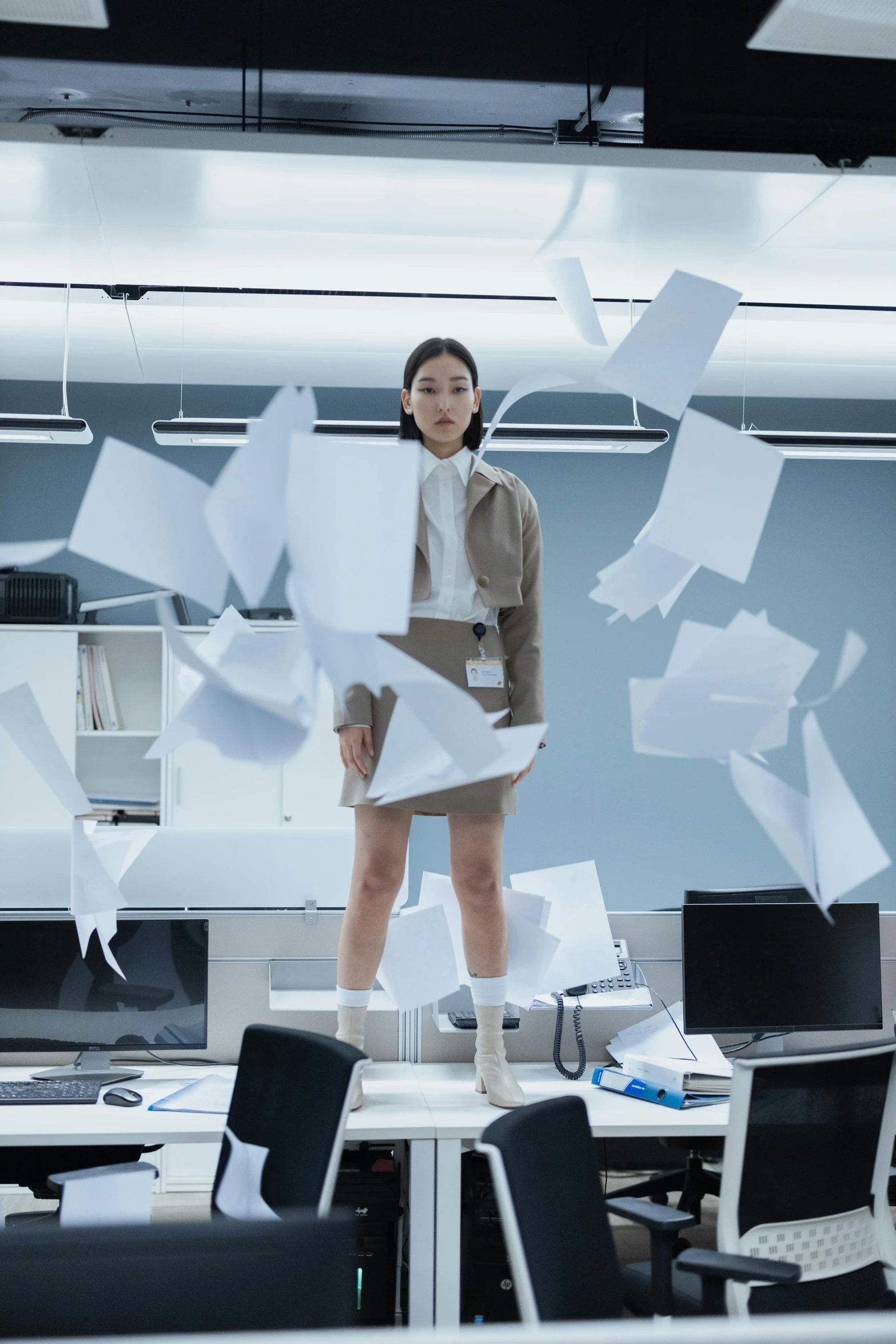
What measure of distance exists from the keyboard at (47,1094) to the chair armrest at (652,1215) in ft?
3.17

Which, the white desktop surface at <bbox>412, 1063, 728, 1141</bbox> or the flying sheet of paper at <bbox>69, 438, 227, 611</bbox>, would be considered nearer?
the flying sheet of paper at <bbox>69, 438, 227, 611</bbox>

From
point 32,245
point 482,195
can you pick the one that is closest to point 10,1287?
point 482,195

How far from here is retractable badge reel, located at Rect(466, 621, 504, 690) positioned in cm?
198

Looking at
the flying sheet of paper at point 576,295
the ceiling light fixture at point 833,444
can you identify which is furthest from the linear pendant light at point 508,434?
the flying sheet of paper at point 576,295

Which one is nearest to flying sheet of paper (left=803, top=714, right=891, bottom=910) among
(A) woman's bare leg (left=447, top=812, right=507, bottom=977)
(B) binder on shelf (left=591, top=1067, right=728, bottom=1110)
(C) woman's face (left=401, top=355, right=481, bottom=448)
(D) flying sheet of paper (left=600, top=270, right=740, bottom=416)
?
(D) flying sheet of paper (left=600, top=270, right=740, bottom=416)

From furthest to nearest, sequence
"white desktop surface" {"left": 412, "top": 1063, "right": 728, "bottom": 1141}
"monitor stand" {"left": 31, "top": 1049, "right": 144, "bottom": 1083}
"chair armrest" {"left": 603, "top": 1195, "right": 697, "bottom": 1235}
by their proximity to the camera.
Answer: "monitor stand" {"left": 31, "top": 1049, "right": 144, "bottom": 1083}, "white desktop surface" {"left": 412, "top": 1063, "right": 728, "bottom": 1141}, "chair armrest" {"left": 603, "top": 1195, "right": 697, "bottom": 1235}

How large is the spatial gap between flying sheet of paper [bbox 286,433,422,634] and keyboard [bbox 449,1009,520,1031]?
2.00m

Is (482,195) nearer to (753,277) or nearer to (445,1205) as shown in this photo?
(753,277)

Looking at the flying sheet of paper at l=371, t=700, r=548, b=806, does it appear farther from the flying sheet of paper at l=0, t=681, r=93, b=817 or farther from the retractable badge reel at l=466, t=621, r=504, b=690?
the retractable badge reel at l=466, t=621, r=504, b=690

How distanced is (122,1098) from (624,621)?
11.9 ft

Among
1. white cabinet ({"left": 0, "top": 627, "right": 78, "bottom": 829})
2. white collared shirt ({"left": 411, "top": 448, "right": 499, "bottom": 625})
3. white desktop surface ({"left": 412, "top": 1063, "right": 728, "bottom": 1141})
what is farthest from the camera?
white cabinet ({"left": 0, "top": 627, "right": 78, "bottom": 829})

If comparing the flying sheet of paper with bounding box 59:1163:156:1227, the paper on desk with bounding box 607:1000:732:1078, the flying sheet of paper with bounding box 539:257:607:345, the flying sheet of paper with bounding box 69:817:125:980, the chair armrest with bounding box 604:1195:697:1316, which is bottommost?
the chair armrest with bounding box 604:1195:697:1316

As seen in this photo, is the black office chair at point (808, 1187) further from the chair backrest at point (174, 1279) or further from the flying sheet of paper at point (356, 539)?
the flying sheet of paper at point (356, 539)

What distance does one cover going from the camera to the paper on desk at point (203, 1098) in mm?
2043
